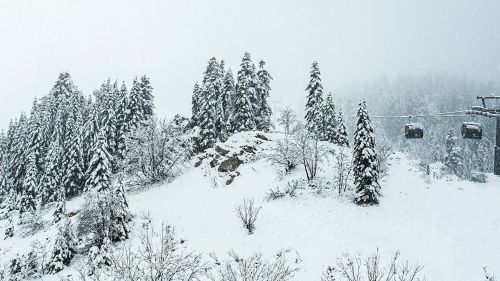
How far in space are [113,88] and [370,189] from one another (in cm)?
4719

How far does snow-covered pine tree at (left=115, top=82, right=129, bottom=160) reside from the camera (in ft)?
167

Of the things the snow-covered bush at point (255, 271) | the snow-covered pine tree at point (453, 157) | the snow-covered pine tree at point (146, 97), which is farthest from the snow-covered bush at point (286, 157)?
the snow-covered pine tree at point (453, 157)

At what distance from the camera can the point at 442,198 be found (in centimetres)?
2689

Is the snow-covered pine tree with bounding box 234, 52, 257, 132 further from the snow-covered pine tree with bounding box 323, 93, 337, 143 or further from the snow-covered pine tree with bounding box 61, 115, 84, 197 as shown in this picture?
the snow-covered pine tree with bounding box 61, 115, 84, 197

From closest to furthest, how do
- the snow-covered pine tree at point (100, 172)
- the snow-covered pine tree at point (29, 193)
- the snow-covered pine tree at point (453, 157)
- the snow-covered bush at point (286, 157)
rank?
the snow-covered bush at point (286, 157)
the snow-covered pine tree at point (100, 172)
the snow-covered pine tree at point (29, 193)
the snow-covered pine tree at point (453, 157)

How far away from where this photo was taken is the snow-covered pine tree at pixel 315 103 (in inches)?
2039

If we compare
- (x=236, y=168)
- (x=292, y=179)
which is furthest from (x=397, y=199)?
(x=236, y=168)

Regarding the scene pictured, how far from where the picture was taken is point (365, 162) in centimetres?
Result: 2672

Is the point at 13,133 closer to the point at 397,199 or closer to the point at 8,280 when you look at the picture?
the point at 8,280

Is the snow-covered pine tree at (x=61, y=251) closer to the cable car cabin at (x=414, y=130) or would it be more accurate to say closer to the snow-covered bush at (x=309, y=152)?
the snow-covered bush at (x=309, y=152)

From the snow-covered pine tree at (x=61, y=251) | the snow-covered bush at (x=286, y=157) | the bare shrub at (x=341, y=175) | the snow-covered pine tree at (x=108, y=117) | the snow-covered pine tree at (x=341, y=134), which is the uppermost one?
the snow-covered pine tree at (x=108, y=117)

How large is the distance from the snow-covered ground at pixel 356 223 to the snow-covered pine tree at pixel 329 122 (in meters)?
18.1

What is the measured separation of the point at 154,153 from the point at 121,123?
13.3 m

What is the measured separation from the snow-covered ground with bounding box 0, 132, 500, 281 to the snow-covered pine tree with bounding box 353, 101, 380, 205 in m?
1.03
